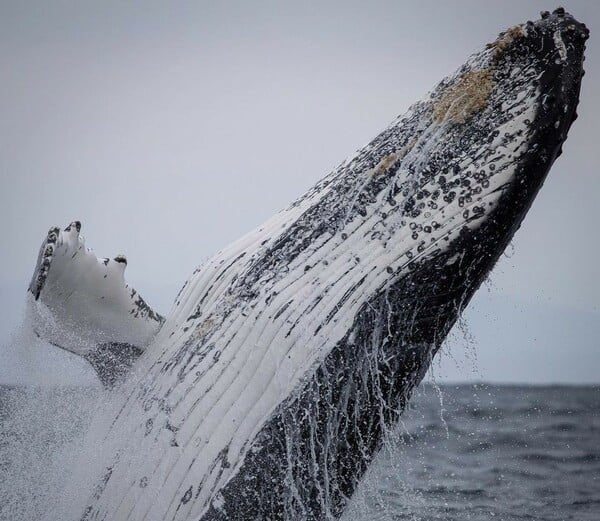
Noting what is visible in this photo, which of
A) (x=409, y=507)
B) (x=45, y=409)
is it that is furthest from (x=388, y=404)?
(x=409, y=507)

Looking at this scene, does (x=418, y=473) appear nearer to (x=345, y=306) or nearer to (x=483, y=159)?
(x=345, y=306)

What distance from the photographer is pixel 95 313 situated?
3.86 m

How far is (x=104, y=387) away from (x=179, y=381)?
1.81 feet

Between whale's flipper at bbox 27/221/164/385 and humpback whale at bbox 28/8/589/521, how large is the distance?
6 cm

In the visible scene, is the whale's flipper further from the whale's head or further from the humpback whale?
the whale's head

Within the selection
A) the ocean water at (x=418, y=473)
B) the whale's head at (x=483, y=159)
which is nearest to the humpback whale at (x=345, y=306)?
the whale's head at (x=483, y=159)

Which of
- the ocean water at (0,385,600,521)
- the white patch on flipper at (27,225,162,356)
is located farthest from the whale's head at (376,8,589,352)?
the white patch on flipper at (27,225,162,356)

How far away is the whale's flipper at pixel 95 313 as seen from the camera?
3.72 m

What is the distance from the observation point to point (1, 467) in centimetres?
447

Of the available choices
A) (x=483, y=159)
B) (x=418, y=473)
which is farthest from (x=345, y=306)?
(x=418, y=473)

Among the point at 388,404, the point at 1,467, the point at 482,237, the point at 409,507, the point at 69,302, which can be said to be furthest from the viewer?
the point at 409,507

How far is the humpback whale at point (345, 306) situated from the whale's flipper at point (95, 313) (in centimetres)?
6

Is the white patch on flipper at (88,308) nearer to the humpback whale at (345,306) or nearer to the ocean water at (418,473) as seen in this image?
the humpback whale at (345,306)

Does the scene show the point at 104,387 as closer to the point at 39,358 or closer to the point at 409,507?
the point at 39,358
